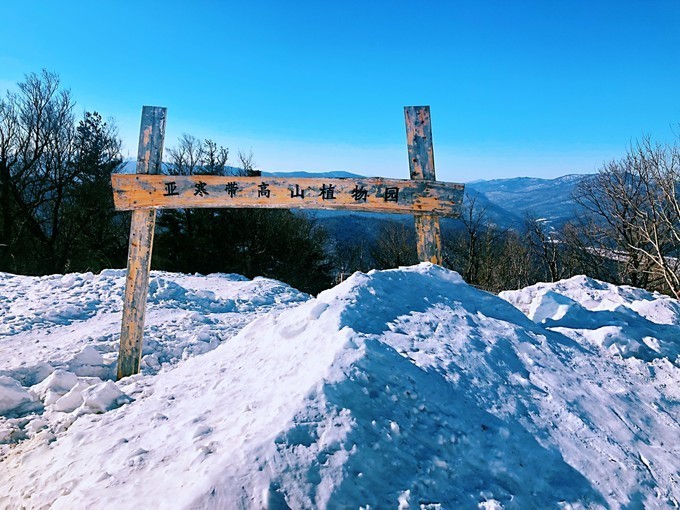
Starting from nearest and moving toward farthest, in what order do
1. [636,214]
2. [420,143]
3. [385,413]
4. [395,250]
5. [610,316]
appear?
[385,413] < [610,316] < [420,143] < [636,214] < [395,250]

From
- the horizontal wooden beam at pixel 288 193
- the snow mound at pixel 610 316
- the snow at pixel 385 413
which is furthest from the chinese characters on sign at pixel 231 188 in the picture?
the snow mound at pixel 610 316

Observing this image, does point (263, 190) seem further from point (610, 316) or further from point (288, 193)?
point (610, 316)

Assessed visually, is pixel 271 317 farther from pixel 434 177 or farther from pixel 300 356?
pixel 434 177

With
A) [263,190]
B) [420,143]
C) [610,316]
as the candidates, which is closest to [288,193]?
[263,190]

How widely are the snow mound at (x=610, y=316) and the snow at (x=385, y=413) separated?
0.07ft

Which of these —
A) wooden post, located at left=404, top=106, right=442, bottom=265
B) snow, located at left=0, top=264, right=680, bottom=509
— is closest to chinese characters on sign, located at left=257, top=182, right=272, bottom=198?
snow, located at left=0, top=264, right=680, bottom=509

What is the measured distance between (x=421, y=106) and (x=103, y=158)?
1946cm

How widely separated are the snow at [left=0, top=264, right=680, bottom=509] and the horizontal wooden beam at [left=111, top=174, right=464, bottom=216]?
25.4 inches

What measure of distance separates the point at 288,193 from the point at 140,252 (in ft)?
5.13

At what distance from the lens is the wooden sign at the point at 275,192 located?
12.6 ft

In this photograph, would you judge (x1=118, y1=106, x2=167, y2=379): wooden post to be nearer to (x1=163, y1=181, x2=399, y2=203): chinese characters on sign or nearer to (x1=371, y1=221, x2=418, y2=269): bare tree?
(x1=163, y1=181, x2=399, y2=203): chinese characters on sign

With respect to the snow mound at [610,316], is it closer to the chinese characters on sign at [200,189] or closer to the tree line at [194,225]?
the chinese characters on sign at [200,189]

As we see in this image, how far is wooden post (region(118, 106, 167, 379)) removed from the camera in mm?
3930

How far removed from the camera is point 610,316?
3535mm
